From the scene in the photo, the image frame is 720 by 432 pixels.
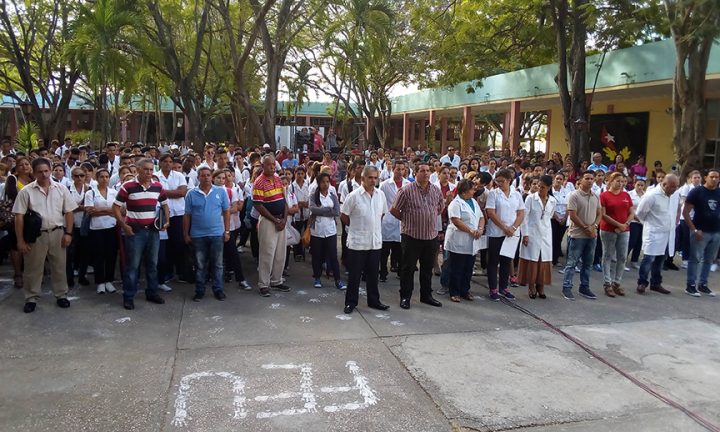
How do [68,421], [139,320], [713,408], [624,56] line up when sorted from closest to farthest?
1. [68,421]
2. [713,408]
3. [139,320]
4. [624,56]

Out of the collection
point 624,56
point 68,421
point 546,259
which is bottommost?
point 68,421

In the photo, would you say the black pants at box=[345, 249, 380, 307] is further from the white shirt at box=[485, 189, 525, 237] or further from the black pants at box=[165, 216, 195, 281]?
the black pants at box=[165, 216, 195, 281]

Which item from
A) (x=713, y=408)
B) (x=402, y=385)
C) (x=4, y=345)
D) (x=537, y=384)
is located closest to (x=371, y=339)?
(x=402, y=385)

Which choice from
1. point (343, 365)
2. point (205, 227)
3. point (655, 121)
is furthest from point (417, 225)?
point (655, 121)

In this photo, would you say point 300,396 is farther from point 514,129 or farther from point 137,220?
point 514,129

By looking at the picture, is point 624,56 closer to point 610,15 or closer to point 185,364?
point 610,15

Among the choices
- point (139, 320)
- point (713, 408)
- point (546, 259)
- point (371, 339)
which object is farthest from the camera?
point (546, 259)

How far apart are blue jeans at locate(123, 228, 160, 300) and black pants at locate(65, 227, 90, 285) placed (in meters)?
1.10

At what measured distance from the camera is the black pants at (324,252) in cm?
779

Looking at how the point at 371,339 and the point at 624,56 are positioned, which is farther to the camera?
the point at 624,56

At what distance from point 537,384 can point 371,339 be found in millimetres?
1693

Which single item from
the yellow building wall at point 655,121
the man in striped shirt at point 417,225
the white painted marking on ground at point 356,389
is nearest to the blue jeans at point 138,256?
the man in striped shirt at point 417,225

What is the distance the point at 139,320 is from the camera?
625 centimetres

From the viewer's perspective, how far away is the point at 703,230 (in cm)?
790
